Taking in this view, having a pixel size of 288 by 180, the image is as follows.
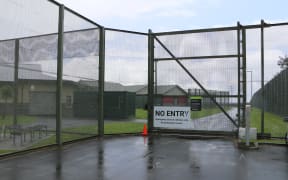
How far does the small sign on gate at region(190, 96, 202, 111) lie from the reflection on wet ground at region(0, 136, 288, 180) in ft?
7.34

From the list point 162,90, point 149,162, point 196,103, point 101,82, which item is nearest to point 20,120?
point 149,162

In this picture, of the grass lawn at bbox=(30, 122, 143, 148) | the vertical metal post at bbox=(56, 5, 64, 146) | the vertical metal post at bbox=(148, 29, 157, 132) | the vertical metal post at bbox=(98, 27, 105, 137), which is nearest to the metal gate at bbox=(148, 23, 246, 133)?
the vertical metal post at bbox=(148, 29, 157, 132)

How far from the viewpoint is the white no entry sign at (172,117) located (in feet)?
39.9

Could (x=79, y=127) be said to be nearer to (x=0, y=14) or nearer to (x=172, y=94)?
(x=172, y=94)

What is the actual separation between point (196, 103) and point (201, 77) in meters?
1.06

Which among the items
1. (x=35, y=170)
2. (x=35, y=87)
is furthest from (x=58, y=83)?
(x=35, y=170)

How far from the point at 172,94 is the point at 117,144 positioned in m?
3.52

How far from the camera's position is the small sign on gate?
1195cm

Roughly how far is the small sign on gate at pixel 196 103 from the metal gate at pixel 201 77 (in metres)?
0.04

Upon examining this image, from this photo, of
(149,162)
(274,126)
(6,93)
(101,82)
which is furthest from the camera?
(274,126)

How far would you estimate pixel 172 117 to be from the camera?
1235 cm

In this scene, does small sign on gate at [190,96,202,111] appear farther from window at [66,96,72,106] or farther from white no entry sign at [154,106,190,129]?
window at [66,96,72,106]

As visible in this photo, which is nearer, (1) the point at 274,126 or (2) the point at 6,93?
(2) the point at 6,93

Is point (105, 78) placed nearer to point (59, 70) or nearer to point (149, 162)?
point (59, 70)
